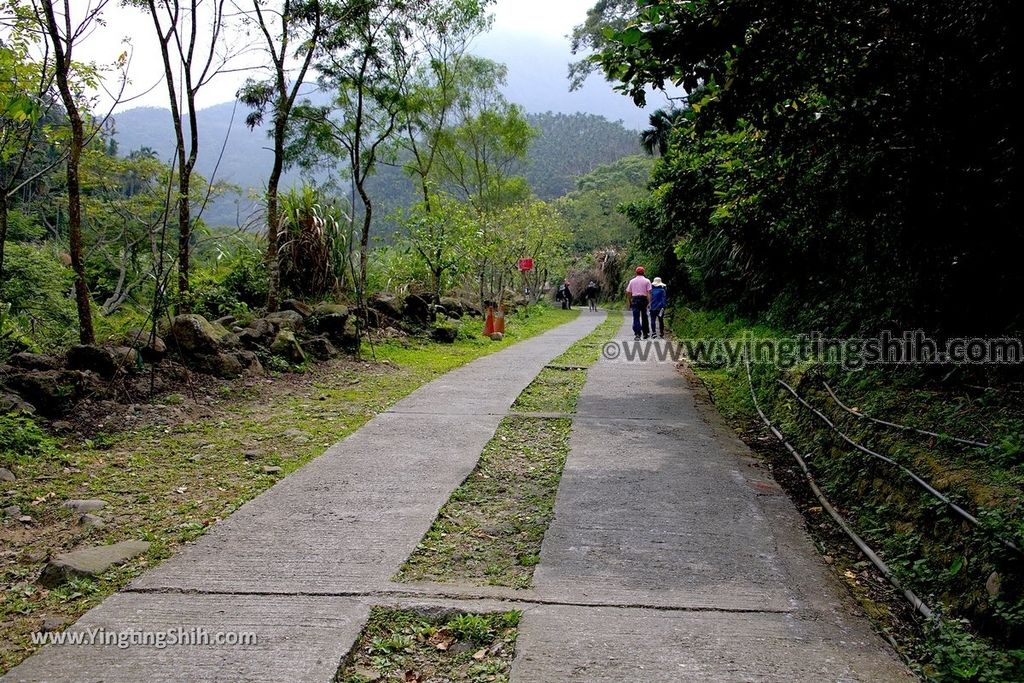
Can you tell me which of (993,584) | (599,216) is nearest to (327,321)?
(993,584)

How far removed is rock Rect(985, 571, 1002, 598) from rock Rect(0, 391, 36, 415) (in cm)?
628

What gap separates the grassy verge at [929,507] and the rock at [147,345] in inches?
236

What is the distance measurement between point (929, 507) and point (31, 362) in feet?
22.5

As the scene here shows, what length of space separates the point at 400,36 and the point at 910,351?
1036cm

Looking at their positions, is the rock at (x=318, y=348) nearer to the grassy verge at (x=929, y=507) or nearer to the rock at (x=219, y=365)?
the rock at (x=219, y=365)

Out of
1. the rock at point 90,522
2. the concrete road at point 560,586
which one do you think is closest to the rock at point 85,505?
the rock at point 90,522

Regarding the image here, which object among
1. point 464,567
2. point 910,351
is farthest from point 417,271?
point 464,567

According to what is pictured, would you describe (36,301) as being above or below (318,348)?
above

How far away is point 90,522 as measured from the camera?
13.4ft

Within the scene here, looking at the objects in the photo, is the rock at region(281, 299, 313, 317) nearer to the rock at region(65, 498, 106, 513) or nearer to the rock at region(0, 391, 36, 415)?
the rock at region(0, 391, 36, 415)

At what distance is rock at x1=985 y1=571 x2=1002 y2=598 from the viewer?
2.96 metres

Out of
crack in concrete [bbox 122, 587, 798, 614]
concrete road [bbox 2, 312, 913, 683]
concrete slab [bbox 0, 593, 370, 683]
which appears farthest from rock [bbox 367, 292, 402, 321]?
concrete slab [bbox 0, 593, 370, 683]

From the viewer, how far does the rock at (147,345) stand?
23.4ft

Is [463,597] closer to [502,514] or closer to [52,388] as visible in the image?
[502,514]
